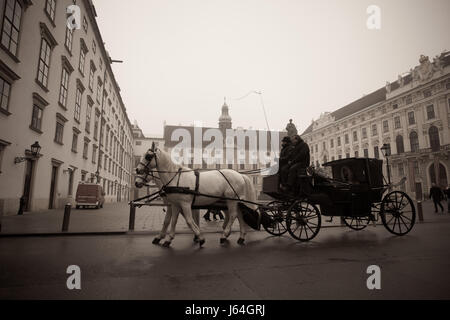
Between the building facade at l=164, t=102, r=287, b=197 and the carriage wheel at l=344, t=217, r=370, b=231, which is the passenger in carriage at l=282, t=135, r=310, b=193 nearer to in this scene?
the carriage wheel at l=344, t=217, r=370, b=231

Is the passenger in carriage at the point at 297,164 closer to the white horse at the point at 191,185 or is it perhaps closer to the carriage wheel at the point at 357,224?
the white horse at the point at 191,185

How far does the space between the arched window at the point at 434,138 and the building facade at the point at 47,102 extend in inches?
1788

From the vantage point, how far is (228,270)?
12.0 ft

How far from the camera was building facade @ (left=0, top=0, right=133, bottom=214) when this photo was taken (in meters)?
11.9

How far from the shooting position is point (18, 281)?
3.17 metres

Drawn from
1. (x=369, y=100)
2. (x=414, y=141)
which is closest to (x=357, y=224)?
(x=414, y=141)

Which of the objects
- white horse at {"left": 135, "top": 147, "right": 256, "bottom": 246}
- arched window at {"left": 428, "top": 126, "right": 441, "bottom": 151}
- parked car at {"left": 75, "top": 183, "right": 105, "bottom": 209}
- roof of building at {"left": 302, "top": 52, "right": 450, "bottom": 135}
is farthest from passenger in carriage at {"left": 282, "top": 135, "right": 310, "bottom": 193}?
roof of building at {"left": 302, "top": 52, "right": 450, "bottom": 135}

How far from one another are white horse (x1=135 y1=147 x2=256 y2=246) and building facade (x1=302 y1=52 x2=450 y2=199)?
115ft

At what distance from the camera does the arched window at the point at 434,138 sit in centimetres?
3492

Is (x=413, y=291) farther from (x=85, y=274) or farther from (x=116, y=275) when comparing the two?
(x=85, y=274)

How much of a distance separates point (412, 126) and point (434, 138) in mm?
3976

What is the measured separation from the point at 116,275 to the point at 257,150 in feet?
221
